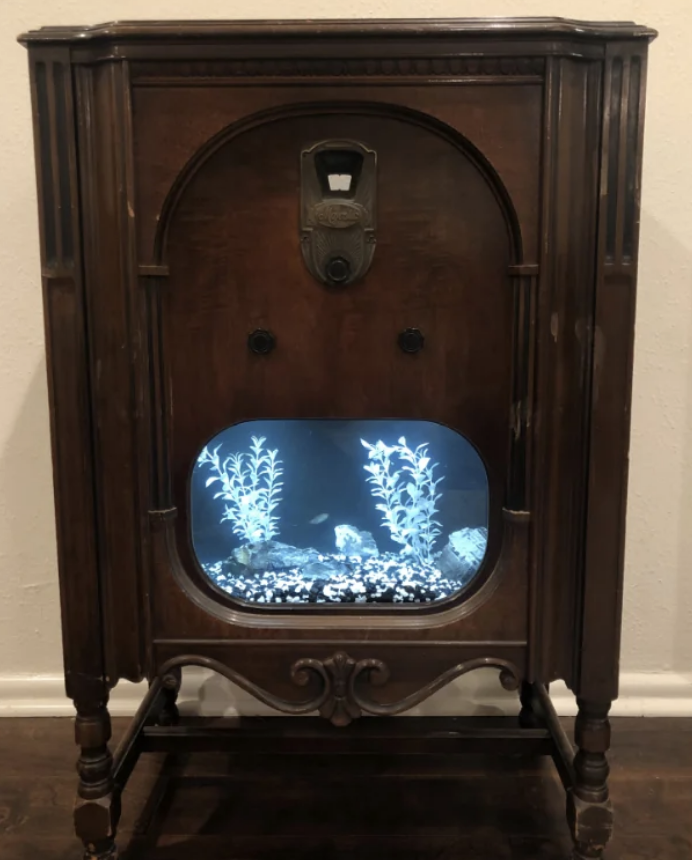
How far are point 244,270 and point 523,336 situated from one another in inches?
14.1

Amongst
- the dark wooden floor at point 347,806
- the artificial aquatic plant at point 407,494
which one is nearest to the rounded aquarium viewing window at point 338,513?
the artificial aquatic plant at point 407,494

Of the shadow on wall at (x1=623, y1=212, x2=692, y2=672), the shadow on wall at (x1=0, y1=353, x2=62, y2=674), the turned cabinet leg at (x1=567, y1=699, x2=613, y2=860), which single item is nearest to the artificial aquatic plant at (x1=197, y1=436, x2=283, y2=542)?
the turned cabinet leg at (x1=567, y1=699, x2=613, y2=860)

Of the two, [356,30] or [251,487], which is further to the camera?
[251,487]

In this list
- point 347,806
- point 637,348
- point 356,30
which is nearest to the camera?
point 356,30

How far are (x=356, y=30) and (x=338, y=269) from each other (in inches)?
10.9

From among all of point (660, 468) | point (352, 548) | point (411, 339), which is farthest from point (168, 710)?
point (660, 468)

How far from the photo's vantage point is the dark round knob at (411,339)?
40.3 inches

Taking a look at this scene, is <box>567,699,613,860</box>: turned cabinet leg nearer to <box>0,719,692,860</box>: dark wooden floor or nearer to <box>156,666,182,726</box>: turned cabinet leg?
<box>0,719,692,860</box>: dark wooden floor

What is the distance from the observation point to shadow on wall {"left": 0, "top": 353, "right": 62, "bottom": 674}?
1.57 meters

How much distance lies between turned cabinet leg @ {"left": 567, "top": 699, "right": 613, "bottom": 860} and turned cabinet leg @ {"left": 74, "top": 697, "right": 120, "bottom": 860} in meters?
0.64

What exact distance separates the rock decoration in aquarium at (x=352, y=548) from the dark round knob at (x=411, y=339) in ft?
0.47

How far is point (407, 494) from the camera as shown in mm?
1099

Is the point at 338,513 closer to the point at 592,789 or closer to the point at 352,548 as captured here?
the point at 352,548

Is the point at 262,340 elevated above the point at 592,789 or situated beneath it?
elevated above
